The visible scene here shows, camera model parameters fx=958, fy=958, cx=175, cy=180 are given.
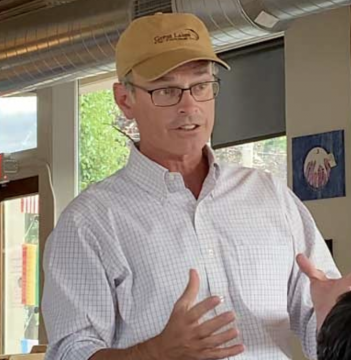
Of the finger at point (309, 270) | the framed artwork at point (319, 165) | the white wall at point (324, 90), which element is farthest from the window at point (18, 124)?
the finger at point (309, 270)

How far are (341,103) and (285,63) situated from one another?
1.78 feet

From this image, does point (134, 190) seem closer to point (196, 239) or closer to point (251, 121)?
point (196, 239)

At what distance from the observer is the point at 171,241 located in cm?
181

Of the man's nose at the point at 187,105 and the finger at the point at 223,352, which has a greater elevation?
the man's nose at the point at 187,105

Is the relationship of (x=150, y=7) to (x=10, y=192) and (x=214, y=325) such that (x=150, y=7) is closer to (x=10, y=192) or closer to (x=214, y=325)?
(x=214, y=325)

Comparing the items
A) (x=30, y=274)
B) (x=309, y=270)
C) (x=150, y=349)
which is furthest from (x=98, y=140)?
(x=150, y=349)

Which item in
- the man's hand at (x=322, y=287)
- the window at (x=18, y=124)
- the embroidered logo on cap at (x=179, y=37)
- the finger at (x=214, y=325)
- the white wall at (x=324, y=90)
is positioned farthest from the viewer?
the window at (x=18, y=124)

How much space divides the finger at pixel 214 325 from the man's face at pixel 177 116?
0.40 meters

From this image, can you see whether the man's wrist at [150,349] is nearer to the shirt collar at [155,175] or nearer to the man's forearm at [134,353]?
the man's forearm at [134,353]

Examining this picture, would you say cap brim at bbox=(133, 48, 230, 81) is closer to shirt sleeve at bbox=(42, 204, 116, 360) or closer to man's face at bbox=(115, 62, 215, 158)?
man's face at bbox=(115, 62, 215, 158)

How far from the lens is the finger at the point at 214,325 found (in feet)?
4.98

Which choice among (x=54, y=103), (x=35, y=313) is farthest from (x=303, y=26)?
(x=35, y=313)

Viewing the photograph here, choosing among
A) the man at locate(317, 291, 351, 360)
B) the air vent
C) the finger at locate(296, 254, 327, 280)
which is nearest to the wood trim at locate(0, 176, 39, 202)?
the air vent

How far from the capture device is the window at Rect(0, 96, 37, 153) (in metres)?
7.54
